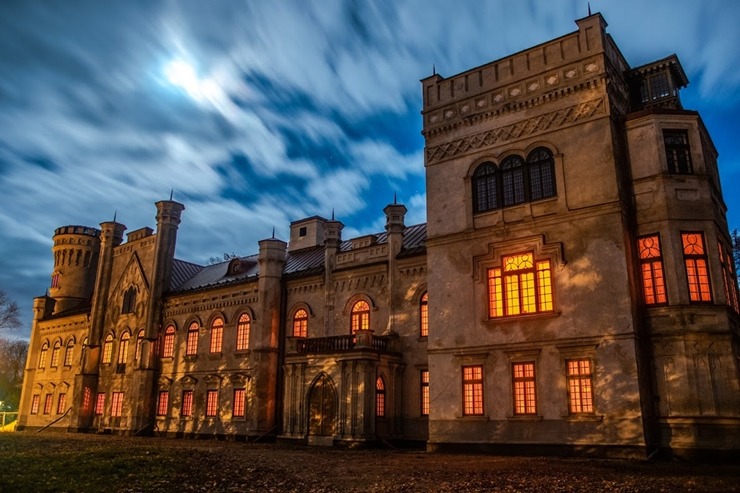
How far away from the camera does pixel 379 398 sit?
27.1 m

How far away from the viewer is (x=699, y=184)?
2023cm

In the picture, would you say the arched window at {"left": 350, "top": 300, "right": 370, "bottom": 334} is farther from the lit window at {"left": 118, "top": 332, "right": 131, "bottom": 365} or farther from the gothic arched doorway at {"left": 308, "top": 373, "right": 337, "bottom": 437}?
the lit window at {"left": 118, "top": 332, "right": 131, "bottom": 365}

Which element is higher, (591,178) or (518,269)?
(591,178)

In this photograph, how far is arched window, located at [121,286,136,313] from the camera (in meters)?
42.3

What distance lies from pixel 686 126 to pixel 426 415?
615 inches

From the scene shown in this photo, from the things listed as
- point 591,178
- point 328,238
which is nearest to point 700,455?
point 591,178

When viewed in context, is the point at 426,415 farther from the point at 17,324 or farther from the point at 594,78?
the point at 17,324

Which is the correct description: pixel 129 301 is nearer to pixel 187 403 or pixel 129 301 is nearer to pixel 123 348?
pixel 123 348

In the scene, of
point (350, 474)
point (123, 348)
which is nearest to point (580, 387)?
point (350, 474)

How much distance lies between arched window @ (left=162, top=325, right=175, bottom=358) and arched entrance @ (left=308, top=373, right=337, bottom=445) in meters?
14.8

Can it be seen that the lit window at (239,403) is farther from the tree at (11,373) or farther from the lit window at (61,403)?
the tree at (11,373)

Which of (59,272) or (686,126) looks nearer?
(686,126)

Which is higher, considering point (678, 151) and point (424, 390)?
point (678, 151)

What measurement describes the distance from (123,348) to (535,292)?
3145 cm
